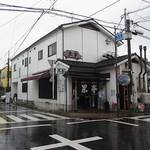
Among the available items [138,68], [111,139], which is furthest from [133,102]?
[111,139]

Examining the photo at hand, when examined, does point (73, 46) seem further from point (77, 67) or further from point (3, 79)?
point (3, 79)

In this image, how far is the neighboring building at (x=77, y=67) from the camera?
1878 centimetres

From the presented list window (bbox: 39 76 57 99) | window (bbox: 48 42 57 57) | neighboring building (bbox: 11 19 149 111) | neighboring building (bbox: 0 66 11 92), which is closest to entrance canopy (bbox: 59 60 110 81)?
neighboring building (bbox: 11 19 149 111)

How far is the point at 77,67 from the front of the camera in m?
19.2

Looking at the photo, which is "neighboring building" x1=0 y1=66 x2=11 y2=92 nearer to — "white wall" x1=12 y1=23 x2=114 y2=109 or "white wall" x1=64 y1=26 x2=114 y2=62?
"white wall" x1=12 y1=23 x2=114 y2=109

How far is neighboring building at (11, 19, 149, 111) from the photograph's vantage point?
61.6 feet

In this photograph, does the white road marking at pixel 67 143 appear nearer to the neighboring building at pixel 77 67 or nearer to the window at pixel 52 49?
the neighboring building at pixel 77 67

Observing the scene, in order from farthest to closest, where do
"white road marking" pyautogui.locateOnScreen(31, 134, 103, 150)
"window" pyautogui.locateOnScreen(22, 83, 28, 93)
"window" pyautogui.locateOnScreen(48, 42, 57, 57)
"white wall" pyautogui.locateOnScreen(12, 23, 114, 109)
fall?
"window" pyautogui.locateOnScreen(22, 83, 28, 93) → "window" pyautogui.locateOnScreen(48, 42, 57, 57) → "white wall" pyautogui.locateOnScreen(12, 23, 114, 109) → "white road marking" pyautogui.locateOnScreen(31, 134, 103, 150)

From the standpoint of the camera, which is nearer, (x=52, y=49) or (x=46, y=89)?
(x=52, y=49)

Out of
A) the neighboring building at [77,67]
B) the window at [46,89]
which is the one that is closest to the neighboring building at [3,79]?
the neighboring building at [77,67]

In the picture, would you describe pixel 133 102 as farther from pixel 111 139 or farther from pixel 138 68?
pixel 111 139

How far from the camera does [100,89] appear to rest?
20.0 m

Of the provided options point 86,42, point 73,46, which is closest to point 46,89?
point 73,46

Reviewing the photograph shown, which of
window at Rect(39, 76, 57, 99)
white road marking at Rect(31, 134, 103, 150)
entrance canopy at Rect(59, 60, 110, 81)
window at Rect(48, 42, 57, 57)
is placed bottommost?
white road marking at Rect(31, 134, 103, 150)
